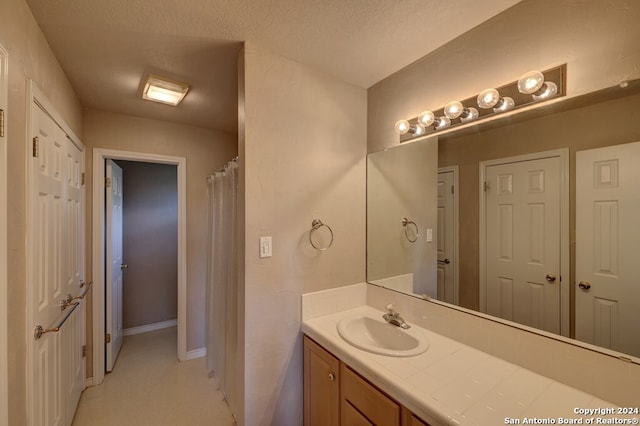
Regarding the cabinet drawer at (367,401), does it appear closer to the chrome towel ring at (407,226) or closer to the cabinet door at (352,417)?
the cabinet door at (352,417)

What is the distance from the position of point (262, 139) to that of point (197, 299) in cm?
203

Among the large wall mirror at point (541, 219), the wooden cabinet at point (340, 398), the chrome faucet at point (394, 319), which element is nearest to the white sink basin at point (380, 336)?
the chrome faucet at point (394, 319)

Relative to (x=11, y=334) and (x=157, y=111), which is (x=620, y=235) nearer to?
(x=11, y=334)

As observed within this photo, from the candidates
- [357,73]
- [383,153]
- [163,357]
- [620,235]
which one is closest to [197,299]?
[163,357]

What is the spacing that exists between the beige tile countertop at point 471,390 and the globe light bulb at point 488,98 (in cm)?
118

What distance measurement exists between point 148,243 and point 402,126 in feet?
11.2

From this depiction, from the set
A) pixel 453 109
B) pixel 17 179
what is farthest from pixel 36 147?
pixel 453 109

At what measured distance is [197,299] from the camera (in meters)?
2.70

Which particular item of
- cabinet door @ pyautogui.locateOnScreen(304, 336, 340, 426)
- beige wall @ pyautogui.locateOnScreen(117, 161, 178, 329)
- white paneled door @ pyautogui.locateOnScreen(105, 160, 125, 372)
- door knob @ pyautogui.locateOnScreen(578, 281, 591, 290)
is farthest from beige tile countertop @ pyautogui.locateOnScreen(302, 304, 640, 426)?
beige wall @ pyautogui.locateOnScreen(117, 161, 178, 329)

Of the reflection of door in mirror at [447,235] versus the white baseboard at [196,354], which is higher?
the reflection of door in mirror at [447,235]

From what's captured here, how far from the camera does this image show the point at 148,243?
3410 millimetres

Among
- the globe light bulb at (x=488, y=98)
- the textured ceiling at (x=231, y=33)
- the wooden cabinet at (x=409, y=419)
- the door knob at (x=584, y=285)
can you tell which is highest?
the textured ceiling at (x=231, y=33)

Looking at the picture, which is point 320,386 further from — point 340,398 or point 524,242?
point 524,242

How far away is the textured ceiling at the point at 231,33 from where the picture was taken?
119 cm
